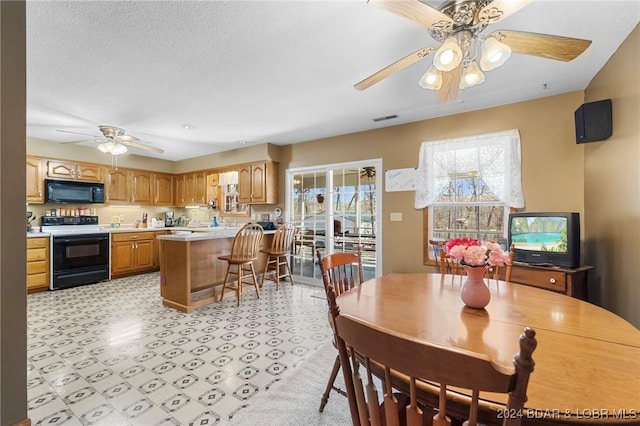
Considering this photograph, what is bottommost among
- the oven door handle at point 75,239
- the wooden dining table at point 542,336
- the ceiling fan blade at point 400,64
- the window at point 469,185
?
the wooden dining table at point 542,336

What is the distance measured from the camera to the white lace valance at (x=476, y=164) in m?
2.95

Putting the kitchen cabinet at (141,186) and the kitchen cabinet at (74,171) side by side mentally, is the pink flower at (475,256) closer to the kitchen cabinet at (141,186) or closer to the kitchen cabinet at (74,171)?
the kitchen cabinet at (74,171)

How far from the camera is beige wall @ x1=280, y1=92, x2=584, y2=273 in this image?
107 inches

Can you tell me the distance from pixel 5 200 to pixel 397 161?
3.67 meters

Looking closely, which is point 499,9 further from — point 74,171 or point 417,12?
point 74,171

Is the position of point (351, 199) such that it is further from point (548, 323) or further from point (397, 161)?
point (548, 323)

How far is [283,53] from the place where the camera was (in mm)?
2059

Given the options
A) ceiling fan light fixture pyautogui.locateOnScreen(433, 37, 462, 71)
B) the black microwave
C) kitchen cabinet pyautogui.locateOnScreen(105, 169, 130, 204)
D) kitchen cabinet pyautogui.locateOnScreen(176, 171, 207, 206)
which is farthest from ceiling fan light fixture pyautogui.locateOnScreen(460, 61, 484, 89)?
kitchen cabinet pyautogui.locateOnScreen(105, 169, 130, 204)

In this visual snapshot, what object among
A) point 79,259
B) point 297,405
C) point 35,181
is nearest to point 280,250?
point 297,405

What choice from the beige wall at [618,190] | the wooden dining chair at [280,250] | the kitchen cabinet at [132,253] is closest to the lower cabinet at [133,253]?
the kitchen cabinet at [132,253]

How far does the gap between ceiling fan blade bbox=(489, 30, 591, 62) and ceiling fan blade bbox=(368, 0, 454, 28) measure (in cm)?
29

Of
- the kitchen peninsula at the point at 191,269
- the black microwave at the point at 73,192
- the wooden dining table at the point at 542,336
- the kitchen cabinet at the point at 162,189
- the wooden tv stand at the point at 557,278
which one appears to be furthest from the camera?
the kitchen cabinet at the point at 162,189

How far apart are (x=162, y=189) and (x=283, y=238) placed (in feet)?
12.1

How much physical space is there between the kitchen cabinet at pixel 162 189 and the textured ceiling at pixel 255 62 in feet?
7.86
